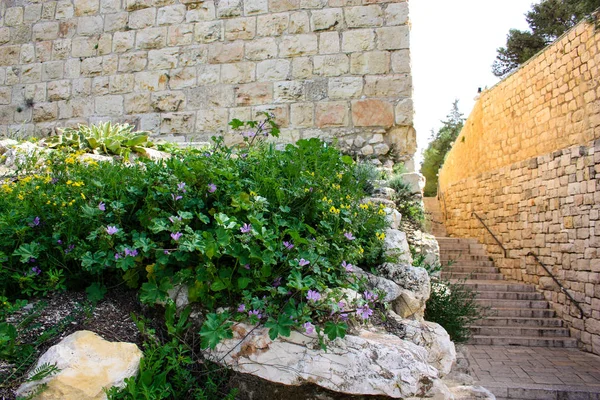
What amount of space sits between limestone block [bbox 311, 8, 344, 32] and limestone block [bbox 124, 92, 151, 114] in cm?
253

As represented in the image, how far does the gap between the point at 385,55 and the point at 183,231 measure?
177 inches

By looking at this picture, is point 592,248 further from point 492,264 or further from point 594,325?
point 492,264

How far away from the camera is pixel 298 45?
6.30 m

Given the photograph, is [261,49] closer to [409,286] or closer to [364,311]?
[409,286]

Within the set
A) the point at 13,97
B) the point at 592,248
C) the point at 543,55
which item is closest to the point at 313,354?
the point at 13,97

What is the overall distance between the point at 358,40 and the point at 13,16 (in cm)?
528

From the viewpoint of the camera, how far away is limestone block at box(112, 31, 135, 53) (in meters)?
6.75

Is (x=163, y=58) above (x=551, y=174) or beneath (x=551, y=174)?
above

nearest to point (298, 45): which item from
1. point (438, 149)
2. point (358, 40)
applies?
point (358, 40)

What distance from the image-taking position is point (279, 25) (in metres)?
6.39

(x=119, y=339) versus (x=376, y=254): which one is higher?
(x=376, y=254)

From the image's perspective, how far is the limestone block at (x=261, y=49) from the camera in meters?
6.39

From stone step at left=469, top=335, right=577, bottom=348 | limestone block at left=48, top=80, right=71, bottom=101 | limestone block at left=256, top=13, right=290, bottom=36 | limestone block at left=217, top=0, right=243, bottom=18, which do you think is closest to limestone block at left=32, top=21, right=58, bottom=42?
limestone block at left=48, top=80, right=71, bottom=101

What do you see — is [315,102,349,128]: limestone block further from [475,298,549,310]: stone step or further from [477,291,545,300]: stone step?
[477,291,545,300]: stone step
